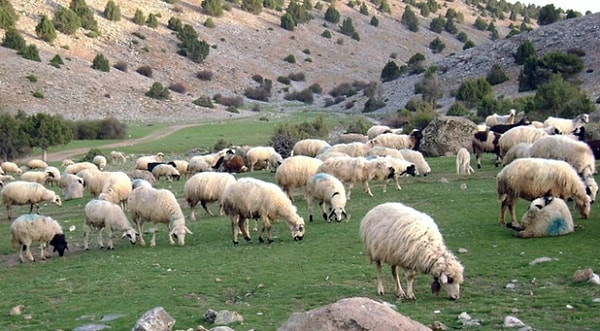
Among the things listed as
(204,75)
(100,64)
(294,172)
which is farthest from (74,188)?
(204,75)

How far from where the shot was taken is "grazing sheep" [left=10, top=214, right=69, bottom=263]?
A: 54.0ft

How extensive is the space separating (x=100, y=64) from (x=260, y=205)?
205 feet

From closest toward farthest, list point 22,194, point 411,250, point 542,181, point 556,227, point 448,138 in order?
point 411,250 → point 556,227 → point 542,181 → point 22,194 → point 448,138

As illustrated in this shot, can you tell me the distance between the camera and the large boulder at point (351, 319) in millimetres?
6000

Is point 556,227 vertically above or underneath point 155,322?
above


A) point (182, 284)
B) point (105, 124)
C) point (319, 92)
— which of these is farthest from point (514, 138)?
point (319, 92)

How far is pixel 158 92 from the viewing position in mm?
72438

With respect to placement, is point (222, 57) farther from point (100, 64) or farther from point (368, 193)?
point (368, 193)

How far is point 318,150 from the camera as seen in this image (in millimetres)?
30672

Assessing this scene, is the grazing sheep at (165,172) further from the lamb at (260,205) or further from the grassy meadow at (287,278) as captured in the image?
the lamb at (260,205)

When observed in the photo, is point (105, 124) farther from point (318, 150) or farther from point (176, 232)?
point (176, 232)

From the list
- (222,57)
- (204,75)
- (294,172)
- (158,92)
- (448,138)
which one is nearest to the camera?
(294,172)

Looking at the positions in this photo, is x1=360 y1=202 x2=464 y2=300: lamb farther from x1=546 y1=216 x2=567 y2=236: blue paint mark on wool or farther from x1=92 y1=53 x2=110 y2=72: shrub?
x1=92 y1=53 x2=110 y2=72: shrub

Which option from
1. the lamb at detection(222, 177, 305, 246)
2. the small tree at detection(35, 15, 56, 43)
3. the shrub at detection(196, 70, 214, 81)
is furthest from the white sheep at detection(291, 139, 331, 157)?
the shrub at detection(196, 70, 214, 81)
